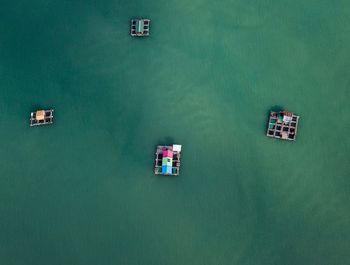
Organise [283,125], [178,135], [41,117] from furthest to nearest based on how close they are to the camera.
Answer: [41,117], [178,135], [283,125]

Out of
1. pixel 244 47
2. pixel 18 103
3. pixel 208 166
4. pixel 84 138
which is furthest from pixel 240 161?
pixel 18 103

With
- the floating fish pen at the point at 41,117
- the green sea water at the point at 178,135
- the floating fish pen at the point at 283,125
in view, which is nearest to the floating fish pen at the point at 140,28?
the green sea water at the point at 178,135

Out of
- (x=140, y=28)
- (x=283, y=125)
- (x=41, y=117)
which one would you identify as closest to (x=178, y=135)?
(x=283, y=125)

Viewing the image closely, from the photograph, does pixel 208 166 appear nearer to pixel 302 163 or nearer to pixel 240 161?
pixel 240 161

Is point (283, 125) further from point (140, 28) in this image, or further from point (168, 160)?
point (140, 28)

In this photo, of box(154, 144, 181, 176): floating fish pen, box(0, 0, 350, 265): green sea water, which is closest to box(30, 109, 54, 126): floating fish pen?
box(0, 0, 350, 265): green sea water

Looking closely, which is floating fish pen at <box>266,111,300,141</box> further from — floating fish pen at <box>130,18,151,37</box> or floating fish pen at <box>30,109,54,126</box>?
floating fish pen at <box>30,109,54,126</box>

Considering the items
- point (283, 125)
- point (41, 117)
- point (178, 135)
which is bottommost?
point (178, 135)
